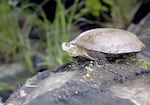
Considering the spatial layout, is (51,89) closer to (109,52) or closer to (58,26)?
(109,52)

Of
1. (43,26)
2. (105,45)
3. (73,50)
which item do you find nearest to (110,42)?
(105,45)

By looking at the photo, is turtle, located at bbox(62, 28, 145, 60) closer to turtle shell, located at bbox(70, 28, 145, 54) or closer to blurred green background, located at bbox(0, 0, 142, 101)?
turtle shell, located at bbox(70, 28, 145, 54)

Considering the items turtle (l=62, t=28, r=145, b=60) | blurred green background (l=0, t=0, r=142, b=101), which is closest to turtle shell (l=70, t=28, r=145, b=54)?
turtle (l=62, t=28, r=145, b=60)

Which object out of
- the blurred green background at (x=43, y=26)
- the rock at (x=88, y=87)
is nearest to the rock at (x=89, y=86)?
the rock at (x=88, y=87)

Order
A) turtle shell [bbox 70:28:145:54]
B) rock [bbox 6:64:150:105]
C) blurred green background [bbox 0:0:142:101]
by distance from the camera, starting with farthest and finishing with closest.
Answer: blurred green background [bbox 0:0:142:101] → turtle shell [bbox 70:28:145:54] → rock [bbox 6:64:150:105]

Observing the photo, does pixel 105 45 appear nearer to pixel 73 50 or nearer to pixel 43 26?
pixel 73 50

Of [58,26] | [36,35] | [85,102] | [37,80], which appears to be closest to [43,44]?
[36,35]

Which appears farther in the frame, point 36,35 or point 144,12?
point 36,35

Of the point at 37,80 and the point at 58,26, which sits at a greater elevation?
the point at 58,26
